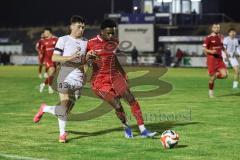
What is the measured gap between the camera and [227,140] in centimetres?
1083

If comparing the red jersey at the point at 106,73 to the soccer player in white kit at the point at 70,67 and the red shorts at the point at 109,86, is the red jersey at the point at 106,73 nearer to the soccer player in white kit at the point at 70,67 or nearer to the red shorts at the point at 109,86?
the red shorts at the point at 109,86

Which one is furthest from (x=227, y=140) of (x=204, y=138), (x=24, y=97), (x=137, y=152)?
(x=24, y=97)

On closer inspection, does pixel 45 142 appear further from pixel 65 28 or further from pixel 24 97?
pixel 65 28

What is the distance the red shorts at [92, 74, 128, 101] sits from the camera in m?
11.3

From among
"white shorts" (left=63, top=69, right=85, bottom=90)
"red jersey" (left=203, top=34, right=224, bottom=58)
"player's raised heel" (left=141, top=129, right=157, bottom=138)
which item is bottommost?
"player's raised heel" (left=141, top=129, right=157, bottom=138)

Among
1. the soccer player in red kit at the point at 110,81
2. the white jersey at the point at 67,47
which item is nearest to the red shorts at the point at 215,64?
the soccer player in red kit at the point at 110,81

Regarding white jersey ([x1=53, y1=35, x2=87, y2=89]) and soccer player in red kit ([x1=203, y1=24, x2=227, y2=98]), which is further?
soccer player in red kit ([x1=203, y1=24, x2=227, y2=98])

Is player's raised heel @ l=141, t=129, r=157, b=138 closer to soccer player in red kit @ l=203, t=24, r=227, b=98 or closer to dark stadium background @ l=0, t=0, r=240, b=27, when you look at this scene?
soccer player in red kit @ l=203, t=24, r=227, b=98

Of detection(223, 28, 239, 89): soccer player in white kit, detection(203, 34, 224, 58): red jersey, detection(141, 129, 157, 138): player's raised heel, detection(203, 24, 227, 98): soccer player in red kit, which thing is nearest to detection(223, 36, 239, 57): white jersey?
detection(223, 28, 239, 89): soccer player in white kit

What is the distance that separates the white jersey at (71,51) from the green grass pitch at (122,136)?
112cm

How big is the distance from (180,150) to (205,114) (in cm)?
560

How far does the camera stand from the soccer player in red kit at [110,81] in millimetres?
11266

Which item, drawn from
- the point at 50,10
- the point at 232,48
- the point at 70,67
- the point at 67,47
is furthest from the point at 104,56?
the point at 50,10

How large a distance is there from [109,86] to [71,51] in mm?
1074
